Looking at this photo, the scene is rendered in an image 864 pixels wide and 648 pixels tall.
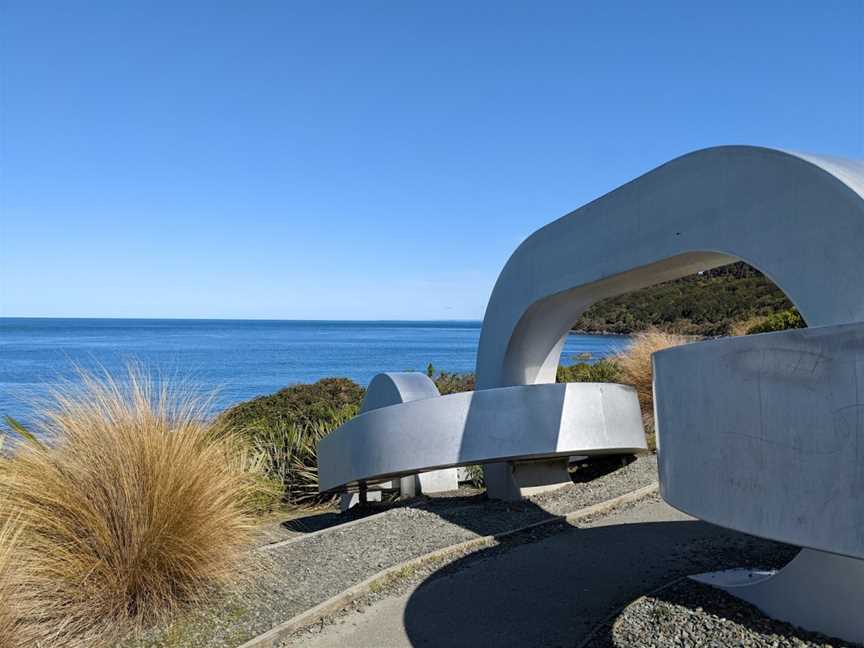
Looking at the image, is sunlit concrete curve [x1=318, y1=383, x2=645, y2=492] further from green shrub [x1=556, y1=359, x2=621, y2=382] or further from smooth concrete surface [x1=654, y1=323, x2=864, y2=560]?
green shrub [x1=556, y1=359, x2=621, y2=382]

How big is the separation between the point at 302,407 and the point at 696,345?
14003 mm

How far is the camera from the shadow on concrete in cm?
539

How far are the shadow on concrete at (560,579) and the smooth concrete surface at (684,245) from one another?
2.43 meters

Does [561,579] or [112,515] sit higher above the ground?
[112,515]

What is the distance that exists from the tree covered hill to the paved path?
28863mm

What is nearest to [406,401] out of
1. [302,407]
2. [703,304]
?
[302,407]

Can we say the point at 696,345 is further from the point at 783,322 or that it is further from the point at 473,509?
the point at 783,322

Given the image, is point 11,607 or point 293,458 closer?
point 11,607

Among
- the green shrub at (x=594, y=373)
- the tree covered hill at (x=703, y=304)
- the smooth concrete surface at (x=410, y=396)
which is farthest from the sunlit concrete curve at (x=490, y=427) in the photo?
the tree covered hill at (x=703, y=304)

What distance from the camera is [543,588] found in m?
6.24

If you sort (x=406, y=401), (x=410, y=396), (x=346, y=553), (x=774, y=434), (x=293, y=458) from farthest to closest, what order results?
(x=293, y=458)
(x=410, y=396)
(x=406, y=401)
(x=346, y=553)
(x=774, y=434)

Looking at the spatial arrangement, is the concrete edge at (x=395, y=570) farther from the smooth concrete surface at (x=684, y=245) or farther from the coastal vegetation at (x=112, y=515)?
the smooth concrete surface at (x=684, y=245)

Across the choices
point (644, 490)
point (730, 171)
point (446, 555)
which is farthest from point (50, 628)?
point (644, 490)

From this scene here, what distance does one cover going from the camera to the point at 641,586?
20.1 ft
